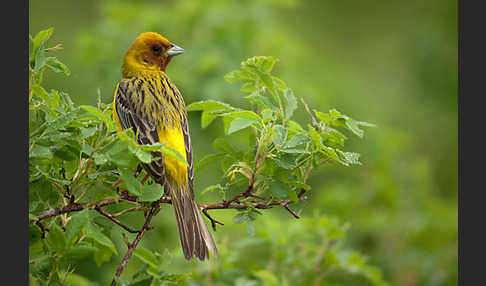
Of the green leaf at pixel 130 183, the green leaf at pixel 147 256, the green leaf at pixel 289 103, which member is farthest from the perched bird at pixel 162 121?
the green leaf at pixel 289 103

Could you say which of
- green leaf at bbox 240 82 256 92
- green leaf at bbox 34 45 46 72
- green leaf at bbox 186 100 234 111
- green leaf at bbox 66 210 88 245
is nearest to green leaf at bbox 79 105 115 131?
green leaf at bbox 34 45 46 72

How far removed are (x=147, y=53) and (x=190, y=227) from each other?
1608 mm

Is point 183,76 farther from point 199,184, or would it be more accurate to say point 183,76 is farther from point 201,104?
point 201,104

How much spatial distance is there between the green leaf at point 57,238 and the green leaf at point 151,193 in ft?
1.14

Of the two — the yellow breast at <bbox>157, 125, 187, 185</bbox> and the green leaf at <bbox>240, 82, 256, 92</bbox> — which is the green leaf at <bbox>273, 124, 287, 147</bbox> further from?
the yellow breast at <bbox>157, 125, 187, 185</bbox>

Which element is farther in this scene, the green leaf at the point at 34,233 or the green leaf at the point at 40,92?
the green leaf at the point at 34,233

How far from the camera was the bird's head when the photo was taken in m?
4.36

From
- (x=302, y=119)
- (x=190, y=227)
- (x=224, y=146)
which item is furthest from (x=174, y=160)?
(x=302, y=119)

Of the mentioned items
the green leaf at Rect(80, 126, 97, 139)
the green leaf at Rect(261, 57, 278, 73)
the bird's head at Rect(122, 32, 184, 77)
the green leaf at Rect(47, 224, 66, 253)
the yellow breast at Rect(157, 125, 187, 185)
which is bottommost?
the green leaf at Rect(47, 224, 66, 253)

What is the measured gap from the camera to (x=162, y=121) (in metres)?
3.71

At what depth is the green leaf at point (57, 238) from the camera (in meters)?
2.49

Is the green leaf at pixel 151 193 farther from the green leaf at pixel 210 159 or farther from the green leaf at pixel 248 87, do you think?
the green leaf at pixel 248 87

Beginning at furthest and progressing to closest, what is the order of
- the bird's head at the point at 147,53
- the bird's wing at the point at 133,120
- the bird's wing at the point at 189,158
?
1. the bird's head at the point at 147,53
2. the bird's wing at the point at 133,120
3. the bird's wing at the point at 189,158

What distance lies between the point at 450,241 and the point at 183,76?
3.08m
